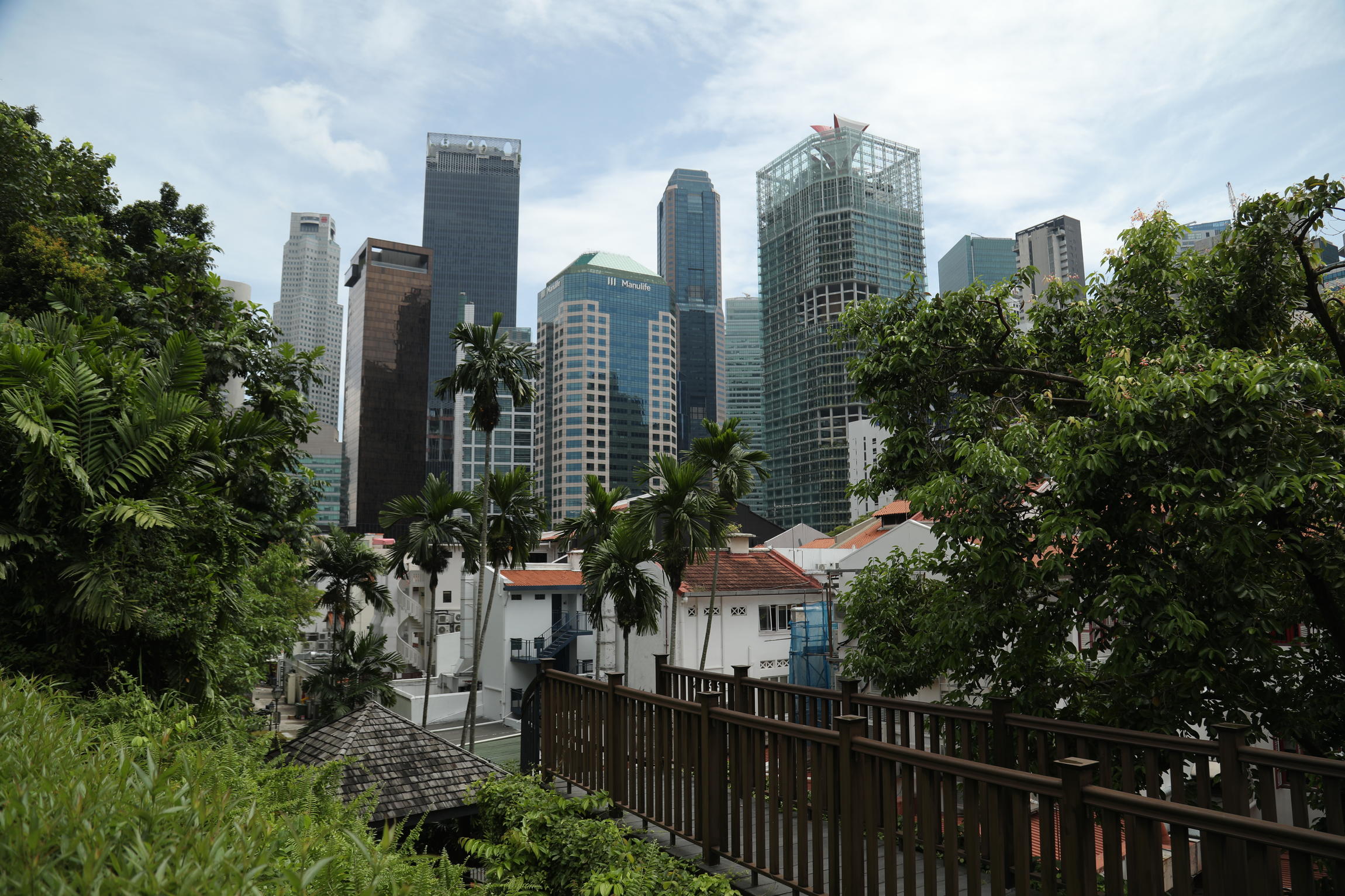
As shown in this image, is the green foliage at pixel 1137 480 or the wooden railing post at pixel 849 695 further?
the wooden railing post at pixel 849 695

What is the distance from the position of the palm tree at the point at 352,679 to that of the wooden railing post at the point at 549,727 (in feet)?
45.6

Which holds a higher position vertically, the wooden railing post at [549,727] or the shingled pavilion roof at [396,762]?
the wooden railing post at [549,727]

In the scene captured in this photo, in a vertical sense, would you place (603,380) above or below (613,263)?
below

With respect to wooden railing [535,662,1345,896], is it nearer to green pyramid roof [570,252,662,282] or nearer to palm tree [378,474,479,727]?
palm tree [378,474,479,727]

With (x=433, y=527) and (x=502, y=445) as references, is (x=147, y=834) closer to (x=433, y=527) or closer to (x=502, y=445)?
(x=433, y=527)

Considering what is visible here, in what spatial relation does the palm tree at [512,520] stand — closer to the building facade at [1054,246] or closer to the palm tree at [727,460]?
the palm tree at [727,460]

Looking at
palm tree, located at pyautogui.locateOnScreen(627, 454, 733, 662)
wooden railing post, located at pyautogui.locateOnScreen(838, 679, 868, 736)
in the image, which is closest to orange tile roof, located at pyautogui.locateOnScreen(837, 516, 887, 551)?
palm tree, located at pyautogui.locateOnScreen(627, 454, 733, 662)

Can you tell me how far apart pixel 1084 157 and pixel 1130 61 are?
1.56 m

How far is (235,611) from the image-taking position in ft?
26.2

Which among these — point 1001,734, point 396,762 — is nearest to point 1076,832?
point 1001,734

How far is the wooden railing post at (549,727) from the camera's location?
7.40 meters

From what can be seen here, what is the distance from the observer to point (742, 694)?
704 cm

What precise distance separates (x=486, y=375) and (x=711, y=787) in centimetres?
1800

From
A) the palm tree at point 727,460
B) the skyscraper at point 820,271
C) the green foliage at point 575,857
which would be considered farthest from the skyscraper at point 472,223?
the green foliage at point 575,857
